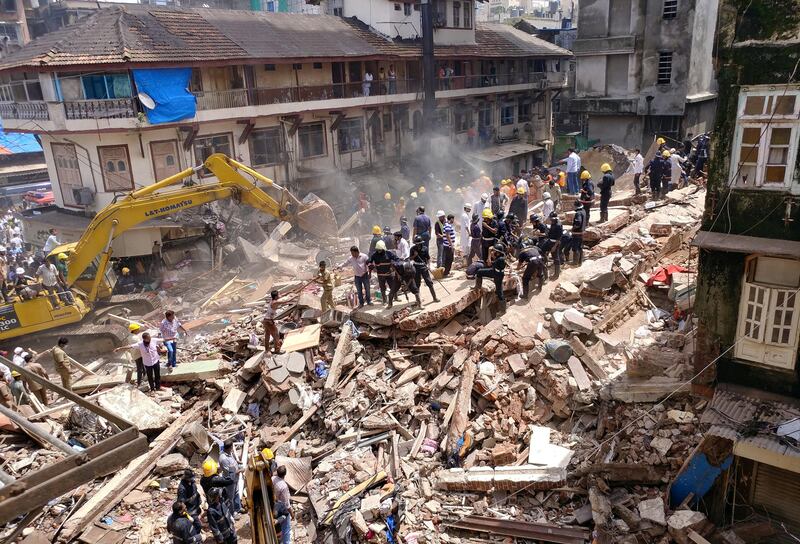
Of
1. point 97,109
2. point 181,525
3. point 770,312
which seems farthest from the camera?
point 97,109

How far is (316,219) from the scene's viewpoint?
76.7 feet

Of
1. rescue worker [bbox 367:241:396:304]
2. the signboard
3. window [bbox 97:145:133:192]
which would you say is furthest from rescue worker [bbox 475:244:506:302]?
window [bbox 97:145:133:192]

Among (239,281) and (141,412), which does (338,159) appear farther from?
(141,412)

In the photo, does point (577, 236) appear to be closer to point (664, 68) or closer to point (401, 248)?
point (401, 248)

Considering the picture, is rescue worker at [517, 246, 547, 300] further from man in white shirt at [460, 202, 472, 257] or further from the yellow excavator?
the yellow excavator

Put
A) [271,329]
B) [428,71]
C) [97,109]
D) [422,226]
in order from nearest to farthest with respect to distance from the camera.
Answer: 1. [271,329]
2. [422,226]
3. [97,109]
4. [428,71]

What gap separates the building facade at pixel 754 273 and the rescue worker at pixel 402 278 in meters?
6.24

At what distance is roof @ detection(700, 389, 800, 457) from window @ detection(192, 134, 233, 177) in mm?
21936

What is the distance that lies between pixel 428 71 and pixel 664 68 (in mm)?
13019

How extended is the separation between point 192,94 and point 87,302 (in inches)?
416

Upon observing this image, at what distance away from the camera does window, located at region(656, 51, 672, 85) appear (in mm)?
32406

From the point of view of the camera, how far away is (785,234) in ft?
33.0

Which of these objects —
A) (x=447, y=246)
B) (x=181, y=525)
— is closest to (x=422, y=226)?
(x=447, y=246)

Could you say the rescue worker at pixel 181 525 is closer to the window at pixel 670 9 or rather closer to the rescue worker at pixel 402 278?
the rescue worker at pixel 402 278
